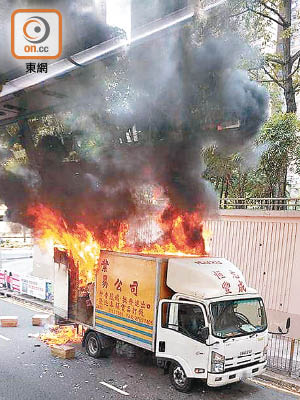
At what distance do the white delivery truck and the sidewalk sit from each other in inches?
229

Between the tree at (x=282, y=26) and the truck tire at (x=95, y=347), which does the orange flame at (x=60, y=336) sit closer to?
the truck tire at (x=95, y=347)

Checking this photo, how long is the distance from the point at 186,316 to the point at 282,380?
2.43 metres

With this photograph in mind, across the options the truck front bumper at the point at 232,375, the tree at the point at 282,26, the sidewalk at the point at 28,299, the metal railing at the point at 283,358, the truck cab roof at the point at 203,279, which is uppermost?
the tree at the point at 282,26

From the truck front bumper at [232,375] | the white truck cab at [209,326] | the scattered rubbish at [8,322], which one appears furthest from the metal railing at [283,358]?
the scattered rubbish at [8,322]

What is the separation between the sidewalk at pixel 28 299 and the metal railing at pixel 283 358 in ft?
24.0

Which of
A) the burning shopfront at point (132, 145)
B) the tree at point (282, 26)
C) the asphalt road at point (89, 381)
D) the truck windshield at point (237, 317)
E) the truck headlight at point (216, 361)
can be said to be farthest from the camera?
the tree at point (282, 26)

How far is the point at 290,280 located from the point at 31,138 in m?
7.80

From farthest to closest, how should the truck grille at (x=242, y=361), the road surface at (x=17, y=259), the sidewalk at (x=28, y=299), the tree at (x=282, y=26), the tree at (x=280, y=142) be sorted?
1. the road surface at (x=17, y=259)
2. the sidewalk at (x=28, y=299)
3. the tree at (x=282, y=26)
4. the tree at (x=280, y=142)
5. the truck grille at (x=242, y=361)

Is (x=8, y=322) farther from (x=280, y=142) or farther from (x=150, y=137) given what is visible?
(x=280, y=142)

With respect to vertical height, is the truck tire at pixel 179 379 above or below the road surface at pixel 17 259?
above

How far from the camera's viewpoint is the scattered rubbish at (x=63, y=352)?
9.24 metres

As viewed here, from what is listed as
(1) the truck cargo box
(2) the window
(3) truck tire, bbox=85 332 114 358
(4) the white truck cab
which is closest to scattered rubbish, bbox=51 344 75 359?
(3) truck tire, bbox=85 332 114 358

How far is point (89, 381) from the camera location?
8117mm

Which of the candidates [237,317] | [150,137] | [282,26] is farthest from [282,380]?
[282,26]
